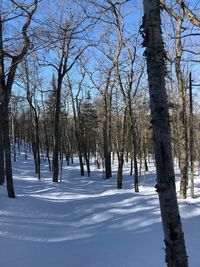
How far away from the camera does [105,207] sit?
38.2 ft

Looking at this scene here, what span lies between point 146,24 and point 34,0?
9667 millimetres

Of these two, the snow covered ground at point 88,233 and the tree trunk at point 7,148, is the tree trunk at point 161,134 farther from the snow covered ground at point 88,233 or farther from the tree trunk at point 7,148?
the tree trunk at point 7,148

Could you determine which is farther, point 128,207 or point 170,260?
point 128,207

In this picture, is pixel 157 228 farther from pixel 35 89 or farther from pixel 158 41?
pixel 35 89

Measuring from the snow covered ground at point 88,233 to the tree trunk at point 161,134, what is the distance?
74 centimetres

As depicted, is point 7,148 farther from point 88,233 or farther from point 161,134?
point 161,134

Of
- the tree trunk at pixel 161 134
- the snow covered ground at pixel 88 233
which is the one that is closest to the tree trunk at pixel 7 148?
the snow covered ground at pixel 88 233

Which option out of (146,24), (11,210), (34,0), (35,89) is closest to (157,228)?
(11,210)

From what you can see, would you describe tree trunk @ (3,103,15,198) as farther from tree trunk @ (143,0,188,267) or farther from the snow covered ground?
tree trunk @ (143,0,188,267)

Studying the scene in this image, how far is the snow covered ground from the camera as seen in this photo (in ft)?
22.3

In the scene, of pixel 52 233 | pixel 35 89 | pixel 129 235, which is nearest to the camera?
pixel 129 235

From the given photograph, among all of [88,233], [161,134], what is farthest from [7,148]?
[161,134]

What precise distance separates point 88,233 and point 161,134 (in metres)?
4.99

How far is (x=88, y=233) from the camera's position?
8805mm
